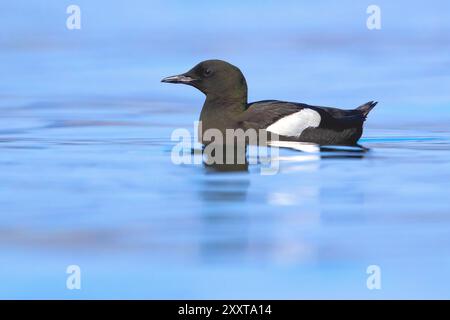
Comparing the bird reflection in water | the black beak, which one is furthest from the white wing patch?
the black beak

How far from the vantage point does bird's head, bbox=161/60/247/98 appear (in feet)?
34.4

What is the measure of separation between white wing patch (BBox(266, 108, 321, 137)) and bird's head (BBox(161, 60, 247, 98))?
2.24ft

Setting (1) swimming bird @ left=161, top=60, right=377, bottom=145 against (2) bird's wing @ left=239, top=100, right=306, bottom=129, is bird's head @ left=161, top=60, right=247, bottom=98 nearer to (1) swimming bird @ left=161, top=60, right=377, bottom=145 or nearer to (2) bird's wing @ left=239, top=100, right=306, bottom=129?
(1) swimming bird @ left=161, top=60, right=377, bottom=145

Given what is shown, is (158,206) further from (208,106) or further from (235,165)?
(208,106)

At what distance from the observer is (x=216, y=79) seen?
10547mm

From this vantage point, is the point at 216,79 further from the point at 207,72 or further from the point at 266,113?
the point at 266,113

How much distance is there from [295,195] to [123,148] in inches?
127

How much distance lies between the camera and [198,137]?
10.4 metres

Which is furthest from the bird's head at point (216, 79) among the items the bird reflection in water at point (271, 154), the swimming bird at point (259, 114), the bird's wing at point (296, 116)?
the bird reflection in water at point (271, 154)

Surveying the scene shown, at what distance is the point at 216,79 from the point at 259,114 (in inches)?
26.9

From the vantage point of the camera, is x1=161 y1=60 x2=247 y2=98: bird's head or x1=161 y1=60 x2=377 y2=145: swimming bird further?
x1=161 y1=60 x2=247 y2=98: bird's head

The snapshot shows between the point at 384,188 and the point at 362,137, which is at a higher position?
the point at 362,137

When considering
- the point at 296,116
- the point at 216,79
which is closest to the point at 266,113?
the point at 296,116

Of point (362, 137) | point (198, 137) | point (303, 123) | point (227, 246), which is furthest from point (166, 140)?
point (227, 246)
